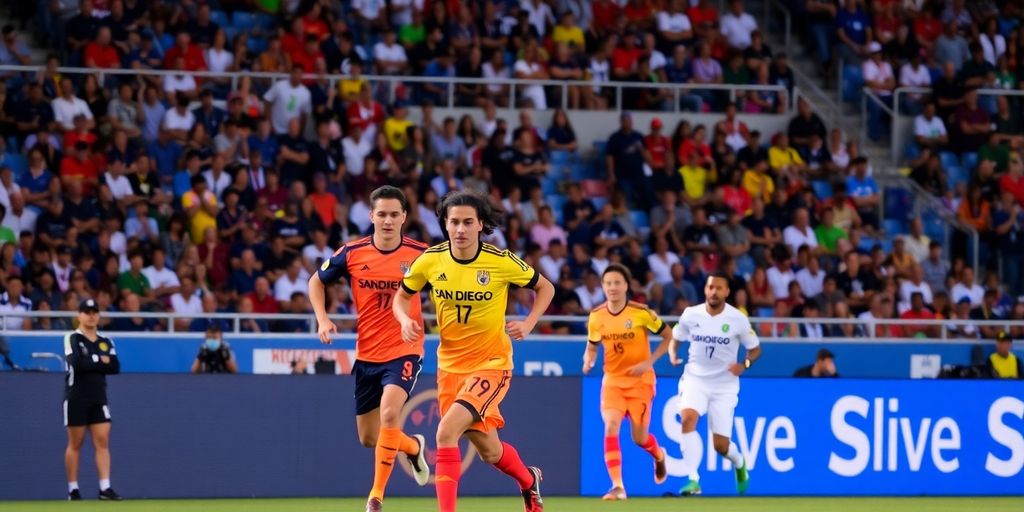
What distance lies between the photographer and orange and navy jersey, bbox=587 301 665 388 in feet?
55.7

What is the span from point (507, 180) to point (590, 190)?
1664 millimetres

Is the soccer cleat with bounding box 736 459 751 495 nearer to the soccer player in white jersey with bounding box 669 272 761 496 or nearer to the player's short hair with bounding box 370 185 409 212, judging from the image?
the soccer player in white jersey with bounding box 669 272 761 496

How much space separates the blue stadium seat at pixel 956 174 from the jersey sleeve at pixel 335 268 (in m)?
16.4

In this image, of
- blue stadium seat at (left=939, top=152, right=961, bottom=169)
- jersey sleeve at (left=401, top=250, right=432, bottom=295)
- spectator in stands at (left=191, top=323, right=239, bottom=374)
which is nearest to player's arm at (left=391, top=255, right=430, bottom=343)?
jersey sleeve at (left=401, top=250, right=432, bottom=295)

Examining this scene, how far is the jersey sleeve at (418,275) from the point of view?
12070 millimetres

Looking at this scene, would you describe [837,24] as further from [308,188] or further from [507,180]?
[308,188]

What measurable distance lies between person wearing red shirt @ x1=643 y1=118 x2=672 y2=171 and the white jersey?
27.4 ft

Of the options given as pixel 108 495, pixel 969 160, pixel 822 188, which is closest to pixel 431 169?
pixel 822 188

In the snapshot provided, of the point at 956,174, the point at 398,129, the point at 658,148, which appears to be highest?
the point at 398,129

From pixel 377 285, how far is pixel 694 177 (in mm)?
12824

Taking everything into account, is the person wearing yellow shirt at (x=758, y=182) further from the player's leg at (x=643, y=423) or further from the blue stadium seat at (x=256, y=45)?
the player's leg at (x=643, y=423)

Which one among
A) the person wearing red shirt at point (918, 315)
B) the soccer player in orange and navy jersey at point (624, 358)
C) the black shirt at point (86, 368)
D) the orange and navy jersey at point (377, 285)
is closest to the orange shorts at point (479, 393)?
the orange and navy jersey at point (377, 285)

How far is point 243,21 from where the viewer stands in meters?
25.7

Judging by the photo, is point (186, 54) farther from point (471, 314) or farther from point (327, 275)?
point (471, 314)
